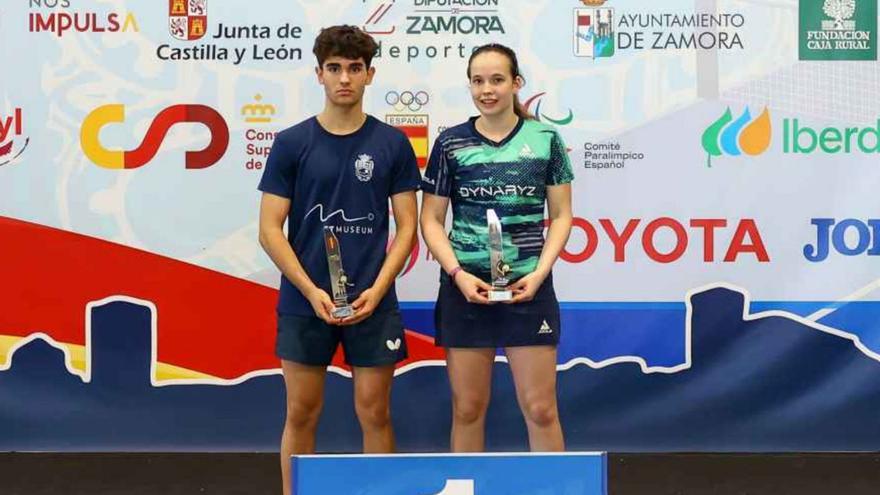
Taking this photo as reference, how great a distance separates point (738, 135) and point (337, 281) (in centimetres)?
177

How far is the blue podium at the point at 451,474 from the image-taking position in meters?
2.48

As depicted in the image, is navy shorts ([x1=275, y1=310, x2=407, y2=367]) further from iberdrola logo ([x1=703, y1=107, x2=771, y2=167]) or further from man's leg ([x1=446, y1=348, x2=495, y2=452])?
iberdrola logo ([x1=703, y1=107, x2=771, y2=167])

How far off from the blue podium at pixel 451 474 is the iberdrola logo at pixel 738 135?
1879 millimetres

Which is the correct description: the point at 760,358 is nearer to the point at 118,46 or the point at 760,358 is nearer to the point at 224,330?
the point at 224,330

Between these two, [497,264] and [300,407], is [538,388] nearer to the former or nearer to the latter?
[497,264]

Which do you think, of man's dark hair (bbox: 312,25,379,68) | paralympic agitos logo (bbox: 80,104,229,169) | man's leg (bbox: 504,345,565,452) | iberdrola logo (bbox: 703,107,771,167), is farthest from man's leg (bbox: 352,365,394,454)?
iberdrola logo (bbox: 703,107,771,167)

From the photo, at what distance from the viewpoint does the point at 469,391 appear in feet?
10.1

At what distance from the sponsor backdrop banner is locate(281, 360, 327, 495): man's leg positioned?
1.06m

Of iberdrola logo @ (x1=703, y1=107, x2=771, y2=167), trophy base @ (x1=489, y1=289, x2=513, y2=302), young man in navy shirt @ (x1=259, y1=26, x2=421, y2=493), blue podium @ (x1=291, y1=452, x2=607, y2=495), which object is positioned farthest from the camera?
iberdrola logo @ (x1=703, y1=107, x2=771, y2=167)

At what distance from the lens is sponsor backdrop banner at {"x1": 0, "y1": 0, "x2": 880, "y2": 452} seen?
4.09 meters

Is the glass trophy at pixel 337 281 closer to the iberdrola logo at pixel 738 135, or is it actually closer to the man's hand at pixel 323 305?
the man's hand at pixel 323 305

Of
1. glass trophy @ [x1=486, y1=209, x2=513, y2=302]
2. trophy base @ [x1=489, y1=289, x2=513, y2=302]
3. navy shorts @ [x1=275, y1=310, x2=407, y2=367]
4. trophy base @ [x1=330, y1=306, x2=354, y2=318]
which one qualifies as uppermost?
glass trophy @ [x1=486, y1=209, x2=513, y2=302]

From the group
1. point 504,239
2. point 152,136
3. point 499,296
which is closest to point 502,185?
point 504,239

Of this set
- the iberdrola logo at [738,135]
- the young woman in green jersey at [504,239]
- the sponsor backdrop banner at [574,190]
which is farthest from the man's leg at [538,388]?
the iberdrola logo at [738,135]
